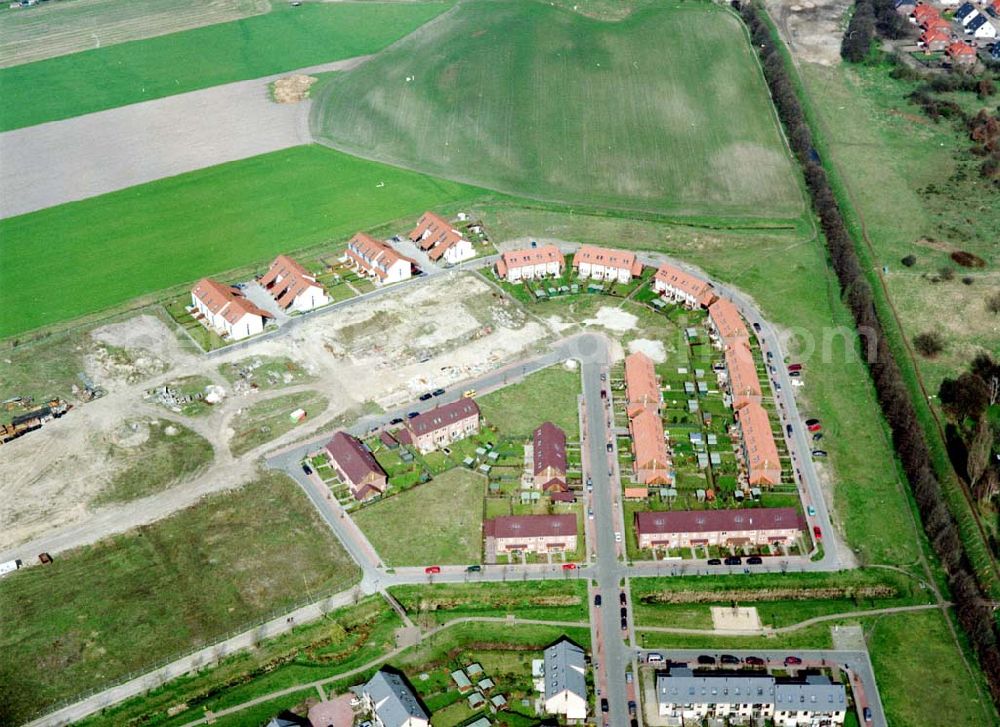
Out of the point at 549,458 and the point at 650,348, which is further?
the point at 650,348

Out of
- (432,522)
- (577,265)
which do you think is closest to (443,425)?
(432,522)

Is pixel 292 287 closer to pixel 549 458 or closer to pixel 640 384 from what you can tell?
pixel 549 458

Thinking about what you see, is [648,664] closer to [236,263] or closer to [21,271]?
[236,263]

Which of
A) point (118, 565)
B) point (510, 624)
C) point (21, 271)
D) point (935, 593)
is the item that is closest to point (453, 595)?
point (510, 624)

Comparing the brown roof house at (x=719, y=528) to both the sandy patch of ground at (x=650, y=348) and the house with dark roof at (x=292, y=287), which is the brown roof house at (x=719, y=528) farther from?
the house with dark roof at (x=292, y=287)

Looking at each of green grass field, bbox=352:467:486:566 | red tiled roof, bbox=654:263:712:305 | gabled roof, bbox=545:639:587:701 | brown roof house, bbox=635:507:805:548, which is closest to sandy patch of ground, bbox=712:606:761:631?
brown roof house, bbox=635:507:805:548

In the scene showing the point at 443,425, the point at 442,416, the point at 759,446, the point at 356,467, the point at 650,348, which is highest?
the point at 650,348
